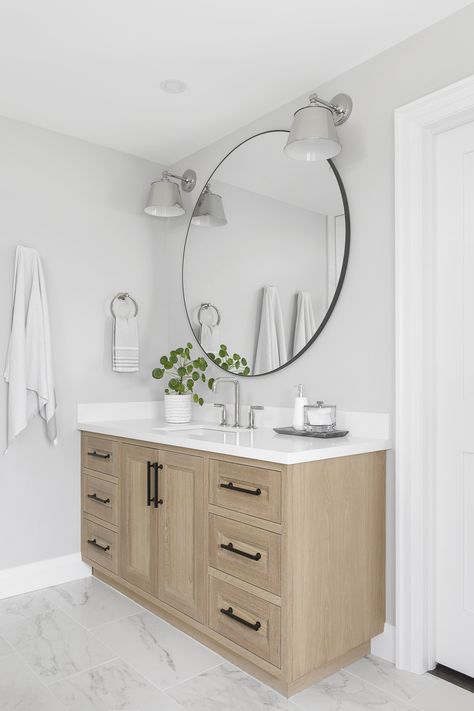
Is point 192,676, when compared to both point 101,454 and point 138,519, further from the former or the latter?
point 101,454

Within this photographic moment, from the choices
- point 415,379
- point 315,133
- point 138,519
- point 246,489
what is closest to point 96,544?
point 138,519

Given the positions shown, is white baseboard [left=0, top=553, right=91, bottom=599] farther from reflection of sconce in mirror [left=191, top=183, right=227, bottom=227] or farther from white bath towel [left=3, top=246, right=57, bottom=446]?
reflection of sconce in mirror [left=191, top=183, right=227, bottom=227]

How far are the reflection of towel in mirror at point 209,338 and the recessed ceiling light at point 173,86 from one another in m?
1.18

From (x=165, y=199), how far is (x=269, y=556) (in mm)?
2004

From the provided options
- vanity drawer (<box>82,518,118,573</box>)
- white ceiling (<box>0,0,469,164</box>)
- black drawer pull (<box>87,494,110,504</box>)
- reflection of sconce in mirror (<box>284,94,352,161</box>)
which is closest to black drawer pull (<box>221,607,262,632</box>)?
vanity drawer (<box>82,518,118,573</box>)

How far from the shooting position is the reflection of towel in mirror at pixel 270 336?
2.67 m

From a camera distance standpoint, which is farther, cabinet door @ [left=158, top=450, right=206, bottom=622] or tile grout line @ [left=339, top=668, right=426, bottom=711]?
cabinet door @ [left=158, top=450, right=206, bottom=622]

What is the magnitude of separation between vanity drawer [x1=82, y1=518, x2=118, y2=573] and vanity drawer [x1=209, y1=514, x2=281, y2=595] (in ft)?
2.69

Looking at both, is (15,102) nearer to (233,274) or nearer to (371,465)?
(233,274)

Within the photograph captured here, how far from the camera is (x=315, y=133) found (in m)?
2.21

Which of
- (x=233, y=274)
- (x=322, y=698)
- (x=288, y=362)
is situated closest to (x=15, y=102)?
(x=233, y=274)

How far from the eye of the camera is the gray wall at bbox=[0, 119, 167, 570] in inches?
112

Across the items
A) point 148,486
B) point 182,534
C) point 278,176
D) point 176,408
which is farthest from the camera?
point 176,408

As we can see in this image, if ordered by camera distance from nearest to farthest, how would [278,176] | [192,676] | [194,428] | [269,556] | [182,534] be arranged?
[269,556] < [192,676] < [182,534] < [278,176] < [194,428]
